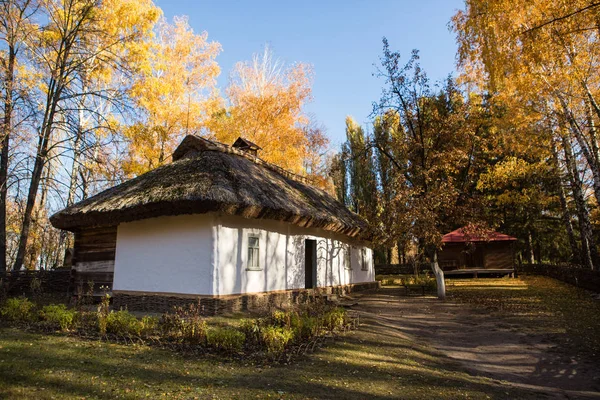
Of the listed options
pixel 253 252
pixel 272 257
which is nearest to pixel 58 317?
pixel 253 252

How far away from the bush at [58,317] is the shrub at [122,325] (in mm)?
921

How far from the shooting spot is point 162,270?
1136 cm

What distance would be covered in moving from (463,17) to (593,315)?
1147 cm

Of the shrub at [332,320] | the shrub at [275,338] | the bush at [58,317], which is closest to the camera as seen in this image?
the shrub at [275,338]

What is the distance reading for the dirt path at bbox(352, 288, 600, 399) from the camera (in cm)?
601

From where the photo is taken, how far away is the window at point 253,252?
11905mm

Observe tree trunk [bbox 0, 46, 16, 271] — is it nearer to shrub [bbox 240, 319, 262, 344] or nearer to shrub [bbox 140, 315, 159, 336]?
shrub [bbox 140, 315, 159, 336]

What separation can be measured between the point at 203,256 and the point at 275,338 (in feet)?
15.2

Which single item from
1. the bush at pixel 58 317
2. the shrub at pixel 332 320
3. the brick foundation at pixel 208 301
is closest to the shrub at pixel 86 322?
the bush at pixel 58 317

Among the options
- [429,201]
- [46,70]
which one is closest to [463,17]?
[429,201]

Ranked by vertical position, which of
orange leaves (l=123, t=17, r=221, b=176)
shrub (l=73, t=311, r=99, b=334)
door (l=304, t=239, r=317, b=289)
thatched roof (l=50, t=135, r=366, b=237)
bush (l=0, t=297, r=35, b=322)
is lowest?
shrub (l=73, t=311, r=99, b=334)

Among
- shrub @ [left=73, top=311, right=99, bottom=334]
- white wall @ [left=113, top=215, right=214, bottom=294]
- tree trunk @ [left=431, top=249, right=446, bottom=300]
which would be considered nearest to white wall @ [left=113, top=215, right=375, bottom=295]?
white wall @ [left=113, top=215, right=214, bottom=294]

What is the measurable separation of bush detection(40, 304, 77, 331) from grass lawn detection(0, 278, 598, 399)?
53 centimetres

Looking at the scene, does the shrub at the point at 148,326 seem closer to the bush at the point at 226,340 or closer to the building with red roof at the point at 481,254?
the bush at the point at 226,340
